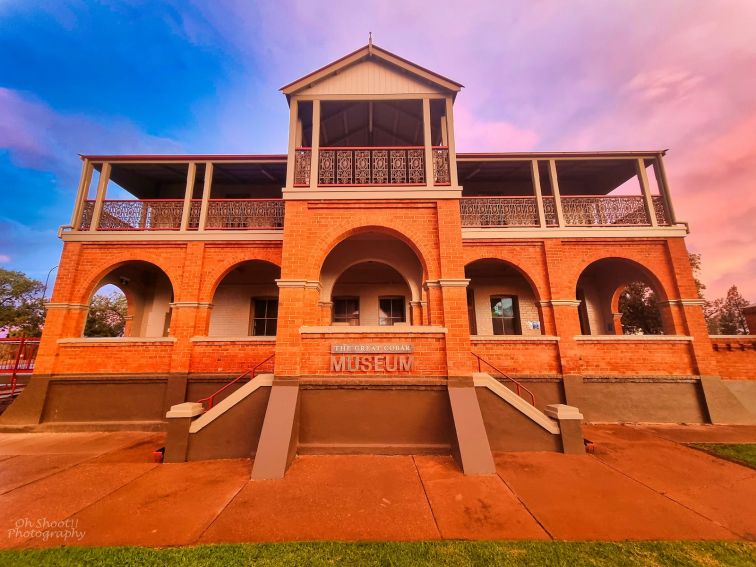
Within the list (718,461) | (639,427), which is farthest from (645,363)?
(718,461)

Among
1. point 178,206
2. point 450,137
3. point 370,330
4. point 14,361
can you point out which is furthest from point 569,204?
point 14,361

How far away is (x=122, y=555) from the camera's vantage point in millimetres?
2818

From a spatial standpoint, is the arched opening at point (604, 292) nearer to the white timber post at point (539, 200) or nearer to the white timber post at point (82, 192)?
the white timber post at point (539, 200)

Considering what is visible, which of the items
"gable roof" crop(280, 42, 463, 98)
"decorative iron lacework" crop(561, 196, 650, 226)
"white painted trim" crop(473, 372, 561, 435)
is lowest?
"white painted trim" crop(473, 372, 561, 435)

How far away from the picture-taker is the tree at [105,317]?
81.2ft

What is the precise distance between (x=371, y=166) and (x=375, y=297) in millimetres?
4830

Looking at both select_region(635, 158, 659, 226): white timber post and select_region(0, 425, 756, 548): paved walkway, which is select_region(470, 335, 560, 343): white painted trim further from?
select_region(635, 158, 659, 226): white timber post

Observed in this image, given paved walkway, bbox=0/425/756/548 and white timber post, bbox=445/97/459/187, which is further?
white timber post, bbox=445/97/459/187

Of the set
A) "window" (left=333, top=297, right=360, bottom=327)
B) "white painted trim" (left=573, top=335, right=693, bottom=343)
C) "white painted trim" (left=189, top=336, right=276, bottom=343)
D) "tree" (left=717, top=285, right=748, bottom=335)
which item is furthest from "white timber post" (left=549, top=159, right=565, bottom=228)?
"tree" (left=717, top=285, right=748, bottom=335)

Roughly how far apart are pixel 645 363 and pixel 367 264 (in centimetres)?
854

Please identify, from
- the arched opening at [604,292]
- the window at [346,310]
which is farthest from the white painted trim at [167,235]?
the arched opening at [604,292]

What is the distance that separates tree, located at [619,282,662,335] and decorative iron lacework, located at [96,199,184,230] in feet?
68.6

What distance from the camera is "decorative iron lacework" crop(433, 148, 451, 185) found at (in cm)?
689

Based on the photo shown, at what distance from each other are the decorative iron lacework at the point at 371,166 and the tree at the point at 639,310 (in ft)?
51.1
